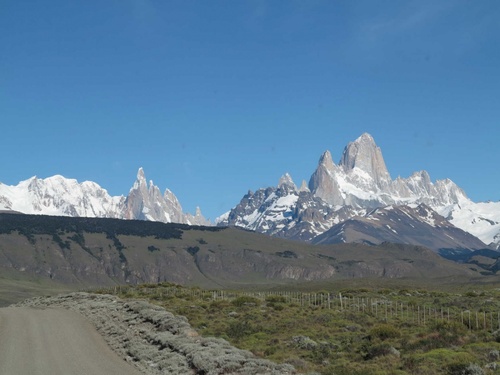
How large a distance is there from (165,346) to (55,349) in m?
5.77

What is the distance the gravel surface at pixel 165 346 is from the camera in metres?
27.3

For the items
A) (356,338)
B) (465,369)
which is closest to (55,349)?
(356,338)

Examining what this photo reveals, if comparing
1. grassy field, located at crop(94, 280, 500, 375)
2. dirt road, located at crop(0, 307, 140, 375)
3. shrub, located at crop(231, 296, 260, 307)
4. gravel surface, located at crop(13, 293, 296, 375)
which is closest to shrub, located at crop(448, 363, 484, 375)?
grassy field, located at crop(94, 280, 500, 375)

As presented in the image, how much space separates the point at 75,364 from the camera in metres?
29.6

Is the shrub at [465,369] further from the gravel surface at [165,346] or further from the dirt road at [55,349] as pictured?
the dirt road at [55,349]

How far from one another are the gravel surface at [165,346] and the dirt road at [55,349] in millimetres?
900

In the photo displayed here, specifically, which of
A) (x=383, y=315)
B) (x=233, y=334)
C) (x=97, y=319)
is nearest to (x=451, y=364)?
(x=233, y=334)

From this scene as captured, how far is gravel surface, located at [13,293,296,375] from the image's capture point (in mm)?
27297

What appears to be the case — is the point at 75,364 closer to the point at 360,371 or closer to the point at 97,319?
the point at 360,371

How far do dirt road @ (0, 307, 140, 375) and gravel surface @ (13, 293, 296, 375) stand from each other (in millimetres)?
900

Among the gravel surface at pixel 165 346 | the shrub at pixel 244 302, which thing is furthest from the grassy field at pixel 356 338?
the shrub at pixel 244 302

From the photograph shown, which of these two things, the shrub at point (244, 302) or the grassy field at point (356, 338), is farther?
the shrub at point (244, 302)

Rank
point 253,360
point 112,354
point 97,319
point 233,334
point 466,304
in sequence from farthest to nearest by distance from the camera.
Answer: point 466,304, point 97,319, point 233,334, point 112,354, point 253,360

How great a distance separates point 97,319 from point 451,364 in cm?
2879
